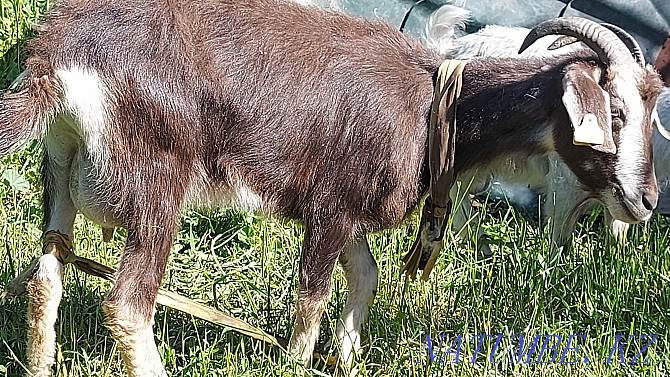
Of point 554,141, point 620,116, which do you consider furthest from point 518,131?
point 620,116

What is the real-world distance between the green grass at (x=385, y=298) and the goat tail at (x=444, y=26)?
101cm

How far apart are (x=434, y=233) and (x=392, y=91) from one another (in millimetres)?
586

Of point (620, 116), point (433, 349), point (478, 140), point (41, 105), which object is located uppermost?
point (620, 116)

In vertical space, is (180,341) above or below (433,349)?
below

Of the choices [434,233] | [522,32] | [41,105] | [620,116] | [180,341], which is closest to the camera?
[41,105]

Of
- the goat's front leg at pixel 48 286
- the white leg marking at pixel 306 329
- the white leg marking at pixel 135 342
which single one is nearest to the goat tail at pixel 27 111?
the goat's front leg at pixel 48 286

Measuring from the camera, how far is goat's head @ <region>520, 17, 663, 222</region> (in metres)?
3.25

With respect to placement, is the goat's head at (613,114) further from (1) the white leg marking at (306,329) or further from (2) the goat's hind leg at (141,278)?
(2) the goat's hind leg at (141,278)

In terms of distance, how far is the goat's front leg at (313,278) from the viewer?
11.4 feet

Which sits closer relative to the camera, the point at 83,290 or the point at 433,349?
the point at 433,349

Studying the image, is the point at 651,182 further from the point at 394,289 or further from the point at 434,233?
the point at 394,289

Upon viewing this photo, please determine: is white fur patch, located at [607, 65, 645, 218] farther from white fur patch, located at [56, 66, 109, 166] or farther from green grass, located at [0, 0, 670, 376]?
white fur patch, located at [56, 66, 109, 166]

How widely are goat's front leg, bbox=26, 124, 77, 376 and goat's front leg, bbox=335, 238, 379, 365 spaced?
43.0 inches

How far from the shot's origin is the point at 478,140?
3.56 meters
